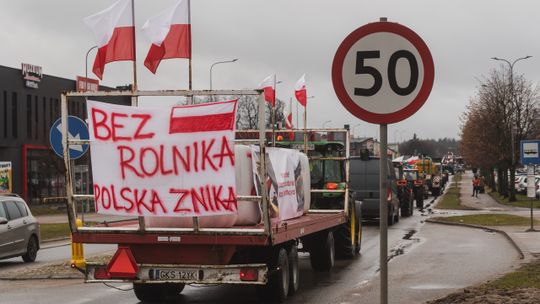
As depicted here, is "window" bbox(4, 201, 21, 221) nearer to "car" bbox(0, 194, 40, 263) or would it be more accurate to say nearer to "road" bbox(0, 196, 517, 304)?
"car" bbox(0, 194, 40, 263)

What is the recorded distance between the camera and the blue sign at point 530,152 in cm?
2405

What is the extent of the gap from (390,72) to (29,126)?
64630 millimetres

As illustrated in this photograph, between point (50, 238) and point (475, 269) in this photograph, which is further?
point (50, 238)

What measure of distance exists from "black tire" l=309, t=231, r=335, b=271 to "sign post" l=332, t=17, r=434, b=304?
8829mm

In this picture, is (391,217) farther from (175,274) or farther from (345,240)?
(175,274)

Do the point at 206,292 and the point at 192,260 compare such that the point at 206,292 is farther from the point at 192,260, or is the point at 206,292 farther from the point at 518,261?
the point at 518,261

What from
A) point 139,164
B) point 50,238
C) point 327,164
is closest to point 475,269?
point 327,164

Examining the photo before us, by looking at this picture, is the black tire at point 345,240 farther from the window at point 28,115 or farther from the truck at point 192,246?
the window at point 28,115

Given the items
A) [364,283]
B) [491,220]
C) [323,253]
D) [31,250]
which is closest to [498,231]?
[491,220]

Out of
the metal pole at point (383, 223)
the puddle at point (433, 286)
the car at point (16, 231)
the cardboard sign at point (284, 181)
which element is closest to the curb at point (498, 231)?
the puddle at point (433, 286)

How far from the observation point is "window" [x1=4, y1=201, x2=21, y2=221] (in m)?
18.8

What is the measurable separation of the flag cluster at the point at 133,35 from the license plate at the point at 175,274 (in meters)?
2.63

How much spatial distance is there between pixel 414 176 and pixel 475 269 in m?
33.2

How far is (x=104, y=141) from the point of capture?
9414mm
